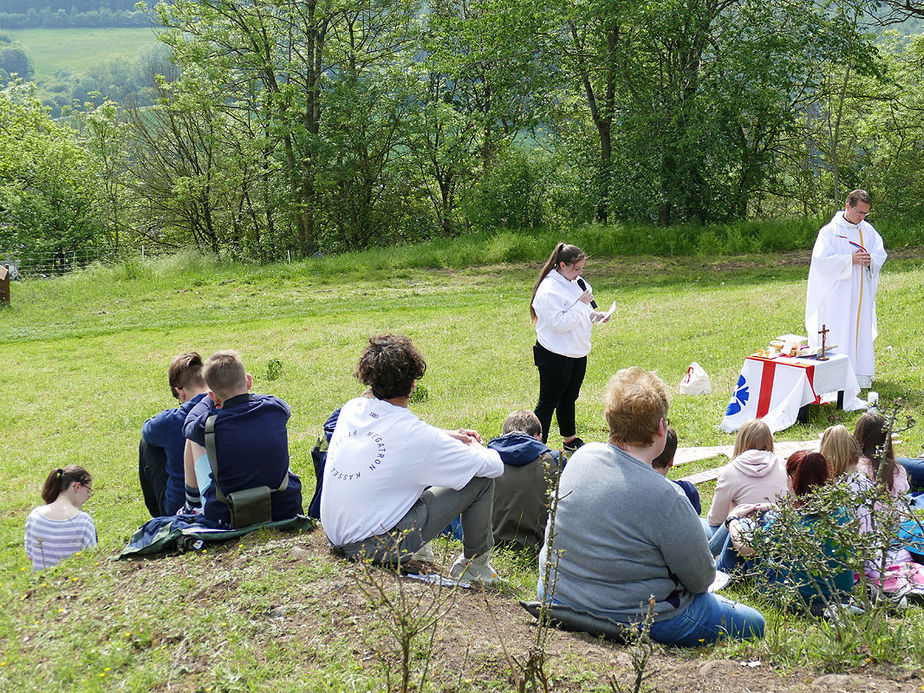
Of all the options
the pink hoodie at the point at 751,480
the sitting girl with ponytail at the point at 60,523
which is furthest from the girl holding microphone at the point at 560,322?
the sitting girl with ponytail at the point at 60,523

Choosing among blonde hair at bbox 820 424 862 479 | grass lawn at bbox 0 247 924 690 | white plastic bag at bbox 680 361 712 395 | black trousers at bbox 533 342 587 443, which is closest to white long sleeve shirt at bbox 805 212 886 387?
grass lawn at bbox 0 247 924 690

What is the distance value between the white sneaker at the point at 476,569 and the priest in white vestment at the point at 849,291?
6.37 meters

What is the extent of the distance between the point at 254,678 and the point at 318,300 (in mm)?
16095

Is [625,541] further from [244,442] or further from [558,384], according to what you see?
[558,384]

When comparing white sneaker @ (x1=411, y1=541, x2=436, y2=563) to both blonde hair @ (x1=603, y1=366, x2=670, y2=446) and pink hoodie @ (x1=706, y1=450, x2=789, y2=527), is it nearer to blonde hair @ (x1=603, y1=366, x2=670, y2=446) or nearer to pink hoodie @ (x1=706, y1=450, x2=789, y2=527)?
blonde hair @ (x1=603, y1=366, x2=670, y2=446)

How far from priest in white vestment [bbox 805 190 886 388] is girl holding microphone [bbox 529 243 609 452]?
351 centimetres

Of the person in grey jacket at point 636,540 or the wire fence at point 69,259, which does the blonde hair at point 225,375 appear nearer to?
the person in grey jacket at point 636,540

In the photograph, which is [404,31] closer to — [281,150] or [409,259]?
[281,150]

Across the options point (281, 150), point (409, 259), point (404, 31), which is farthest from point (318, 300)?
point (404, 31)

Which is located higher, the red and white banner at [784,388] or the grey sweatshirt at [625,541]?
the grey sweatshirt at [625,541]

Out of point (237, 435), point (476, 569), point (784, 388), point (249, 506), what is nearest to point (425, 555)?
point (476, 569)

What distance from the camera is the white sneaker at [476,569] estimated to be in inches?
180

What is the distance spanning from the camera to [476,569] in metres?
4.63

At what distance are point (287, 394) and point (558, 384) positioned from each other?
500 cm
